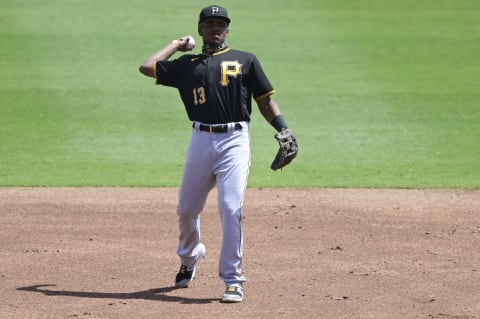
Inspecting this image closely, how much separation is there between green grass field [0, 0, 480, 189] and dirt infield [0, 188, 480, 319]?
961 millimetres

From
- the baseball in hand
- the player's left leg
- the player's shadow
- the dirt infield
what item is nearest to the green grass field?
the dirt infield

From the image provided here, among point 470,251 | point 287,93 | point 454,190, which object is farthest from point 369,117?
point 470,251

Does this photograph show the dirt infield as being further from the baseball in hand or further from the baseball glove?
the baseball in hand

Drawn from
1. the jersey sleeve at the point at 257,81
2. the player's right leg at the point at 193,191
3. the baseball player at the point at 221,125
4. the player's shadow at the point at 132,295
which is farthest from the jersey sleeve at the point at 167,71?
the player's shadow at the point at 132,295

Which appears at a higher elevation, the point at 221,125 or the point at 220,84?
the point at 220,84

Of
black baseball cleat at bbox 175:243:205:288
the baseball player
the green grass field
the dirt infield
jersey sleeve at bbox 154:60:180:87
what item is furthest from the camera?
the green grass field

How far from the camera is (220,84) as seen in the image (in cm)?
670

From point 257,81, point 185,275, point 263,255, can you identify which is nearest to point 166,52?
point 257,81

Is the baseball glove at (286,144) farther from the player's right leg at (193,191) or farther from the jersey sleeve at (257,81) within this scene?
the player's right leg at (193,191)

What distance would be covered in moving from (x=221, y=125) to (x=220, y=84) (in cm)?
28

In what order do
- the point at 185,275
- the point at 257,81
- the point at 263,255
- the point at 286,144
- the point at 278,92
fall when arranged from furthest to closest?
1. the point at 278,92
2. the point at 263,255
3. the point at 185,275
4. the point at 286,144
5. the point at 257,81

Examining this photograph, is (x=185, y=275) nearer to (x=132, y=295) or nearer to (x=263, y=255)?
(x=132, y=295)

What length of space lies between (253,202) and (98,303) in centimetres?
374

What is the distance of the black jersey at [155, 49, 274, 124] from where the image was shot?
671 cm
